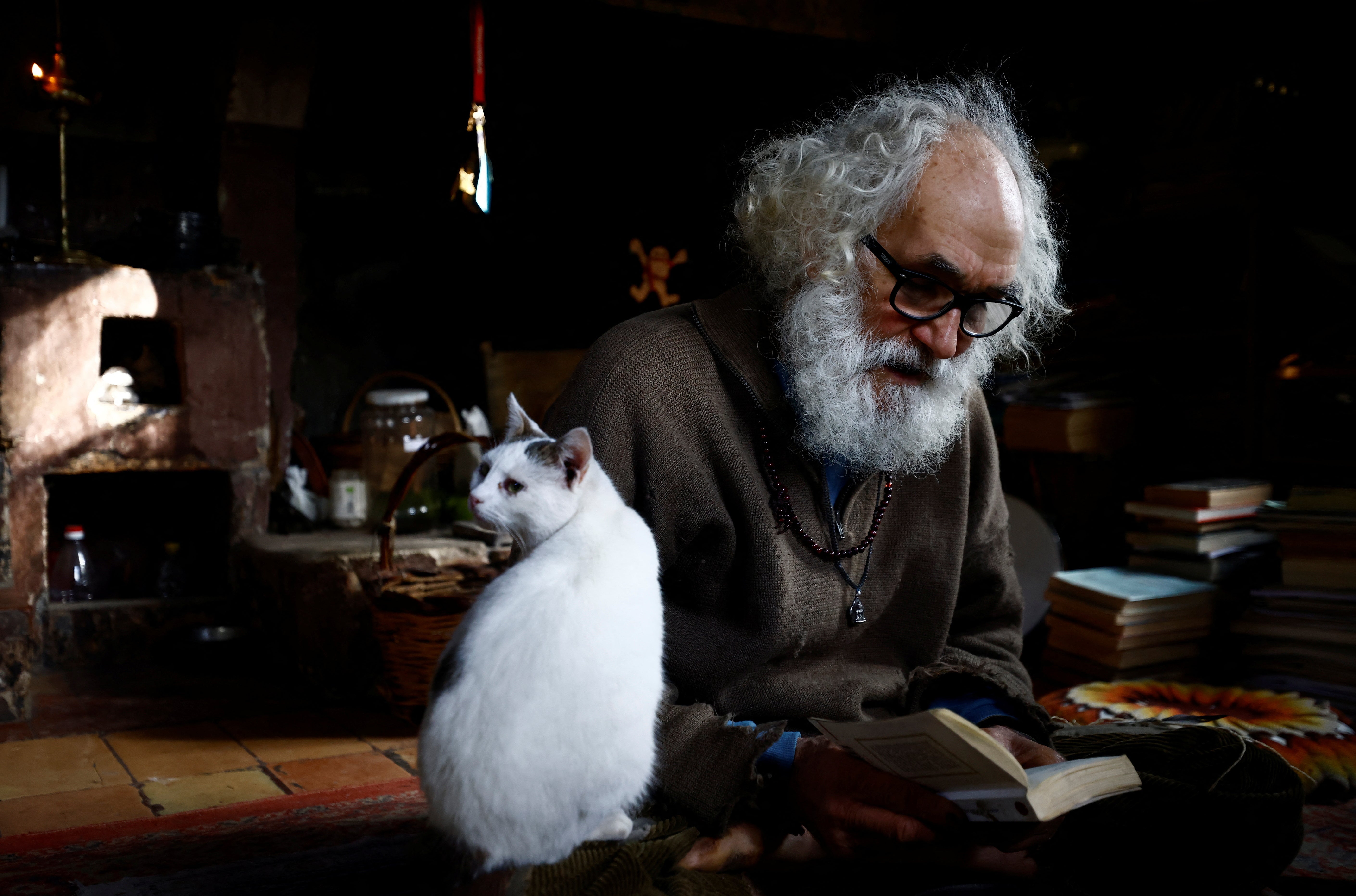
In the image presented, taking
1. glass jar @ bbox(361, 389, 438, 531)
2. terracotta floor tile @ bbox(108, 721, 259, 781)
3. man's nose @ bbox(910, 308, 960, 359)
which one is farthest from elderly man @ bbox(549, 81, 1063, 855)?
glass jar @ bbox(361, 389, 438, 531)

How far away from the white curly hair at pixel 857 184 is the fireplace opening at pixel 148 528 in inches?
105

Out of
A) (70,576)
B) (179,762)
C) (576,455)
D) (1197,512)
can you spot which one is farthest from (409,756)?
(1197,512)

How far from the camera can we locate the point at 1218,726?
1538mm

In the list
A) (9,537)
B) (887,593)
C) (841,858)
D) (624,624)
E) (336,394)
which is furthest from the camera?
(336,394)

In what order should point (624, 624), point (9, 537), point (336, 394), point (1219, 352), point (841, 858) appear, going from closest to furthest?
point (624, 624)
point (841, 858)
point (9, 537)
point (1219, 352)
point (336, 394)

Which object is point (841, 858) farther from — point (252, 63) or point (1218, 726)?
point (252, 63)

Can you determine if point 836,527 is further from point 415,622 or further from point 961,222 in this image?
point 415,622

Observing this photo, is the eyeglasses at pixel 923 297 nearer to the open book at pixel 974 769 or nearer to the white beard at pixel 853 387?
the white beard at pixel 853 387

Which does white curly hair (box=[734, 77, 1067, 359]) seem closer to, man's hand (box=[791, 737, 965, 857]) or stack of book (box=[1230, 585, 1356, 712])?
man's hand (box=[791, 737, 965, 857])

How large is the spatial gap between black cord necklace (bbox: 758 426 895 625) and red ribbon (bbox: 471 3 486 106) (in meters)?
1.10

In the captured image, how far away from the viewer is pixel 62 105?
316 centimetres

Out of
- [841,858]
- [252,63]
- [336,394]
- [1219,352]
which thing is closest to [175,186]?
[252,63]

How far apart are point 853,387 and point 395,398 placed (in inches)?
95.1

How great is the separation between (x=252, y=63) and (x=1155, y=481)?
3.60 metres
